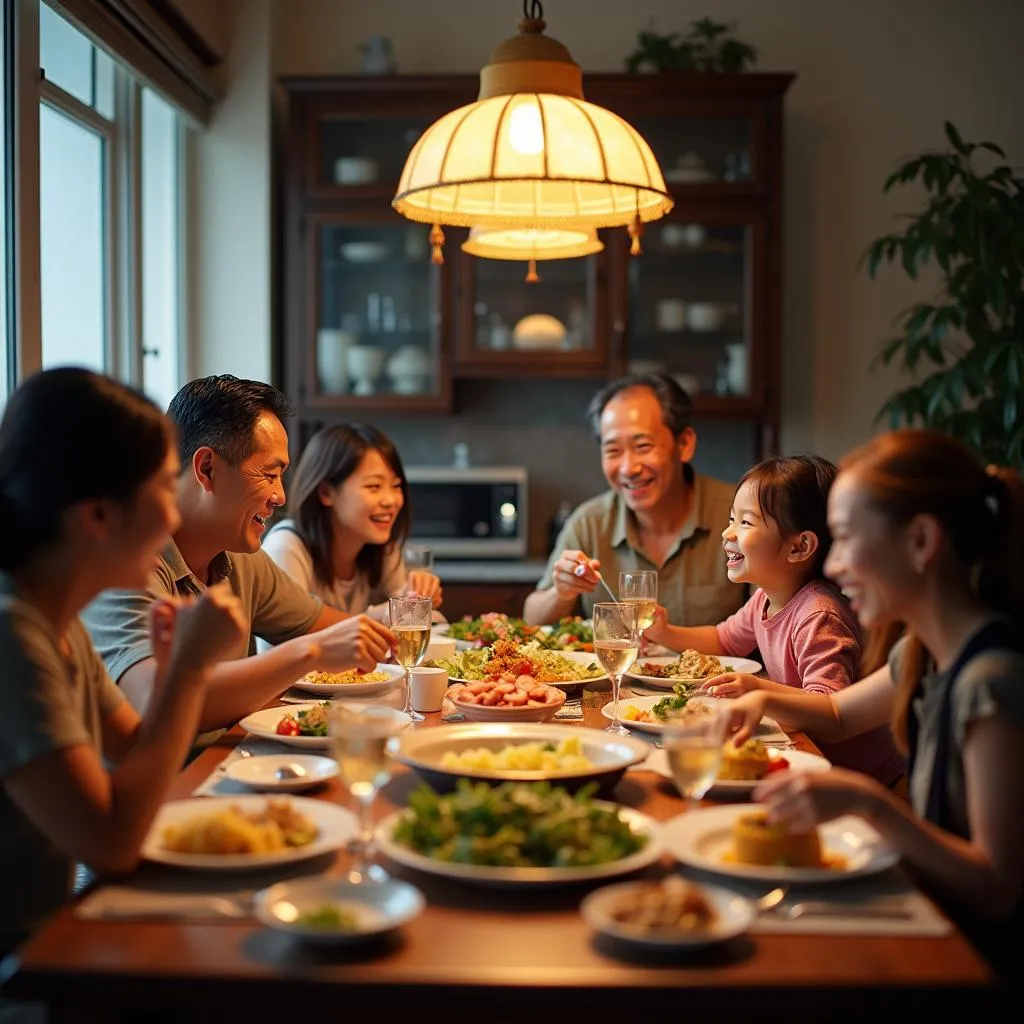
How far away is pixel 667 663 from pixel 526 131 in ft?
3.36

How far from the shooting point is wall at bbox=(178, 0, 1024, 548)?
197 inches

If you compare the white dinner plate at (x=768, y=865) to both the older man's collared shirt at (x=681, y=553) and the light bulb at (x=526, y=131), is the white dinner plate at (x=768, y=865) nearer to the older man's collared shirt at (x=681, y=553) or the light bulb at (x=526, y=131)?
the light bulb at (x=526, y=131)

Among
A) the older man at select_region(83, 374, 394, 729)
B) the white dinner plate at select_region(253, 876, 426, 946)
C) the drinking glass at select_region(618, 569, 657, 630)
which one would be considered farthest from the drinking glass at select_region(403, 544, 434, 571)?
the white dinner plate at select_region(253, 876, 426, 946)

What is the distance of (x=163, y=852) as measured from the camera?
133 cm

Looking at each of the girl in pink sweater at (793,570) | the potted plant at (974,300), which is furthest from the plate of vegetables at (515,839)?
the potted plant at (974,300)

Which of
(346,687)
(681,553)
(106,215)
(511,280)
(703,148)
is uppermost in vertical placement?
(703,148)

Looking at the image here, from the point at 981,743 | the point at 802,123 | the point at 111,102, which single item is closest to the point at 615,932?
the point at 981,743

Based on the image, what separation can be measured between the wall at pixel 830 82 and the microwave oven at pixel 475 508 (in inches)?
48.9

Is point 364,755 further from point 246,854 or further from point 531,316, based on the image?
point 531,316

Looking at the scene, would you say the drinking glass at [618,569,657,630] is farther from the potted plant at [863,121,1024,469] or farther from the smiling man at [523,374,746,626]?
the potted plant at [863,121,1024,469]

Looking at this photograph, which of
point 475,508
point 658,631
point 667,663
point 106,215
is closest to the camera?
point 667,663

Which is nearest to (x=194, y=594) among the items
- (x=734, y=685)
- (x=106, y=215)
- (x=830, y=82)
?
(x=734, y=685)

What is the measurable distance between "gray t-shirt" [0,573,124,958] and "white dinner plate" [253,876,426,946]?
0.95 ft

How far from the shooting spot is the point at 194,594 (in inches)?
89.7
